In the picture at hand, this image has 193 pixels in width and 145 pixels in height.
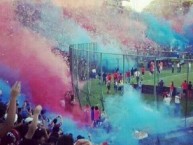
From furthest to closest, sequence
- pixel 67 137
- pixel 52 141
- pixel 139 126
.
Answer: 1. pixel 139 126
2. pixel 52 141
3. pixel 67 137

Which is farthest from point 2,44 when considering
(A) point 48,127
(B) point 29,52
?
(A) point 48,127

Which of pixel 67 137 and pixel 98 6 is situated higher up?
pixel 98 6

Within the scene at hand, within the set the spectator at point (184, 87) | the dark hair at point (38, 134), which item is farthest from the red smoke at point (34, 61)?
the dark hair at point (38, 134)

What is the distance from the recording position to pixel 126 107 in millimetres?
3455

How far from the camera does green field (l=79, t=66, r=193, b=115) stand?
10.9 ft

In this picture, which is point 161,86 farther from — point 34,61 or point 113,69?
point 34,61

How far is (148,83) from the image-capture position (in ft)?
11.1

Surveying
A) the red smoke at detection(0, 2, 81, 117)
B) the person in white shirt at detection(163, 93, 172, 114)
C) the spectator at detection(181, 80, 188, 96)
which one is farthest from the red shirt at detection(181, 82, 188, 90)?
the red smoke at detection(0, 2, 81, 117)

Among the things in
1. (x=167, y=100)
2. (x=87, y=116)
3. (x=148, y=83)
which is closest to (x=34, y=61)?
(x=87, y=116)

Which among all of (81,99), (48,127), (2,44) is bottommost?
(48,127)

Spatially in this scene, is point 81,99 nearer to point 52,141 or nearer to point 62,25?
point 62,25

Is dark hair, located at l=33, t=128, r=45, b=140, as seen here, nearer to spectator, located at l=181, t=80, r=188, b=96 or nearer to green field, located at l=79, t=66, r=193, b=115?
green field, located at l=79, t=66, r=193, b=115

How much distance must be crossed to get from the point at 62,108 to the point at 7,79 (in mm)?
487

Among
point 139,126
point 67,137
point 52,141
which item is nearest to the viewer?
point 67,137
